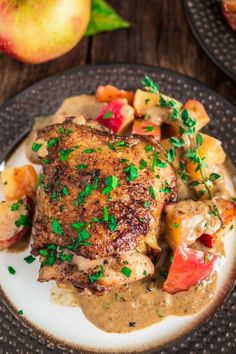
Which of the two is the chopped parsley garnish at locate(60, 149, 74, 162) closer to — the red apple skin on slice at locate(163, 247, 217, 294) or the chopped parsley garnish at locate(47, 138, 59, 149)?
the chopped parsley garnish at locate(47, 138, 59, 149)

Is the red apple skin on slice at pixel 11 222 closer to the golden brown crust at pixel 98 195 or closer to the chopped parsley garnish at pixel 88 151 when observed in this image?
the golden brown crust at pixel 98 195

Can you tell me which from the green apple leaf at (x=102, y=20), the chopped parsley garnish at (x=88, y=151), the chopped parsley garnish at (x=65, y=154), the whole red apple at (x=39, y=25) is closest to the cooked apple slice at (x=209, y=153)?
the chopped parsley garnish at (x=88, y=151)

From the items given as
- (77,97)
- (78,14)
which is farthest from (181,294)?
(78,14)

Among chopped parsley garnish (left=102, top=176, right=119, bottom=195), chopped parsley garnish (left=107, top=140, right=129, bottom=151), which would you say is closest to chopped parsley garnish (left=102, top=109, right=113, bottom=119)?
chopped parsley garnish (left=107, top=140, right=129, bottom=151)

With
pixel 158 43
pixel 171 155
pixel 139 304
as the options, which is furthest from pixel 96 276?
pixel 158 43

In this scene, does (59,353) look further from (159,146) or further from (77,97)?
(77,97)

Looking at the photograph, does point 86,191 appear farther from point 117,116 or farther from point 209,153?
point 209,153
